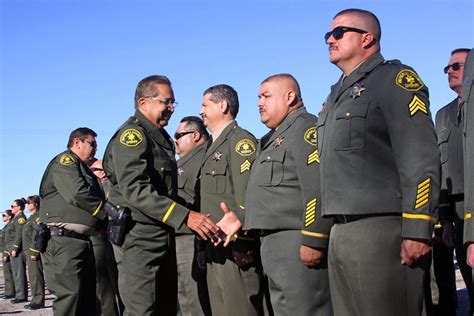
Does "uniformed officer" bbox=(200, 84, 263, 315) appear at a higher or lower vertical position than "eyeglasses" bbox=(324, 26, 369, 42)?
lower

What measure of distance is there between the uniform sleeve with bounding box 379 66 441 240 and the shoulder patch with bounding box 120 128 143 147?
242 centimetres

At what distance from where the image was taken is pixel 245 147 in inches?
246

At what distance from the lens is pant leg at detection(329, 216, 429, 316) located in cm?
380

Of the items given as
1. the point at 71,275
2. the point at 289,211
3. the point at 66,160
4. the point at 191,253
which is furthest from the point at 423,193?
the point at 66,160

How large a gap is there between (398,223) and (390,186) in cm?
21

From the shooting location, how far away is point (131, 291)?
5.65 meters

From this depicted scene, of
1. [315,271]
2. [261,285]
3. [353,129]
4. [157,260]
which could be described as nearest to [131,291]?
[157,260]

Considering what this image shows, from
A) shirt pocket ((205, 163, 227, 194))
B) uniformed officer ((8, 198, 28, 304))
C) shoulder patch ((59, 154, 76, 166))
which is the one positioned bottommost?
uniformed officer ((8, 198, 28, 304))

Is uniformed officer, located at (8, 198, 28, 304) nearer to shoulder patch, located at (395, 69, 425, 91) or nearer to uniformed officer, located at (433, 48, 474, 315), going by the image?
uniformed officer, located at (433, 48, 474, 315)

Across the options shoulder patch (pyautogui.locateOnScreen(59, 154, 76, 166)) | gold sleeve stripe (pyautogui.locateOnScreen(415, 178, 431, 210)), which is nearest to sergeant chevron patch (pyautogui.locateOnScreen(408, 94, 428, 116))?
gold sleeve stripe (pyautogui.locateOnScreen(415, 178, 431, 210))

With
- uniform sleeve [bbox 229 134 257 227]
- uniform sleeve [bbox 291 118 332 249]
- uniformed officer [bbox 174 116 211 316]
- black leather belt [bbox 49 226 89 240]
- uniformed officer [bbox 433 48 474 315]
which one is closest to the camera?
uniform sleeve [bbox 291 118 332 249]

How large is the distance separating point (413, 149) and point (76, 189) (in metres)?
5.11

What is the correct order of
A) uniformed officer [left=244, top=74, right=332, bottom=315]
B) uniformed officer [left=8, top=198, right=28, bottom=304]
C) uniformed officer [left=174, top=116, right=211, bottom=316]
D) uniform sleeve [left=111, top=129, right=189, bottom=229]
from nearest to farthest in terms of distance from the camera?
uniformed officer [left=244, top=74, right=332, bottom=315] < uniform sleeve [left=111, top=129, right=189, bottom=229] < uniformed officer [left=174, top=116, right=211, bottom=316] < uniformed officer [left=8, top=198, right=28, bottom=304]

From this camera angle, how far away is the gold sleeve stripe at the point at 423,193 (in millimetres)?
3762
